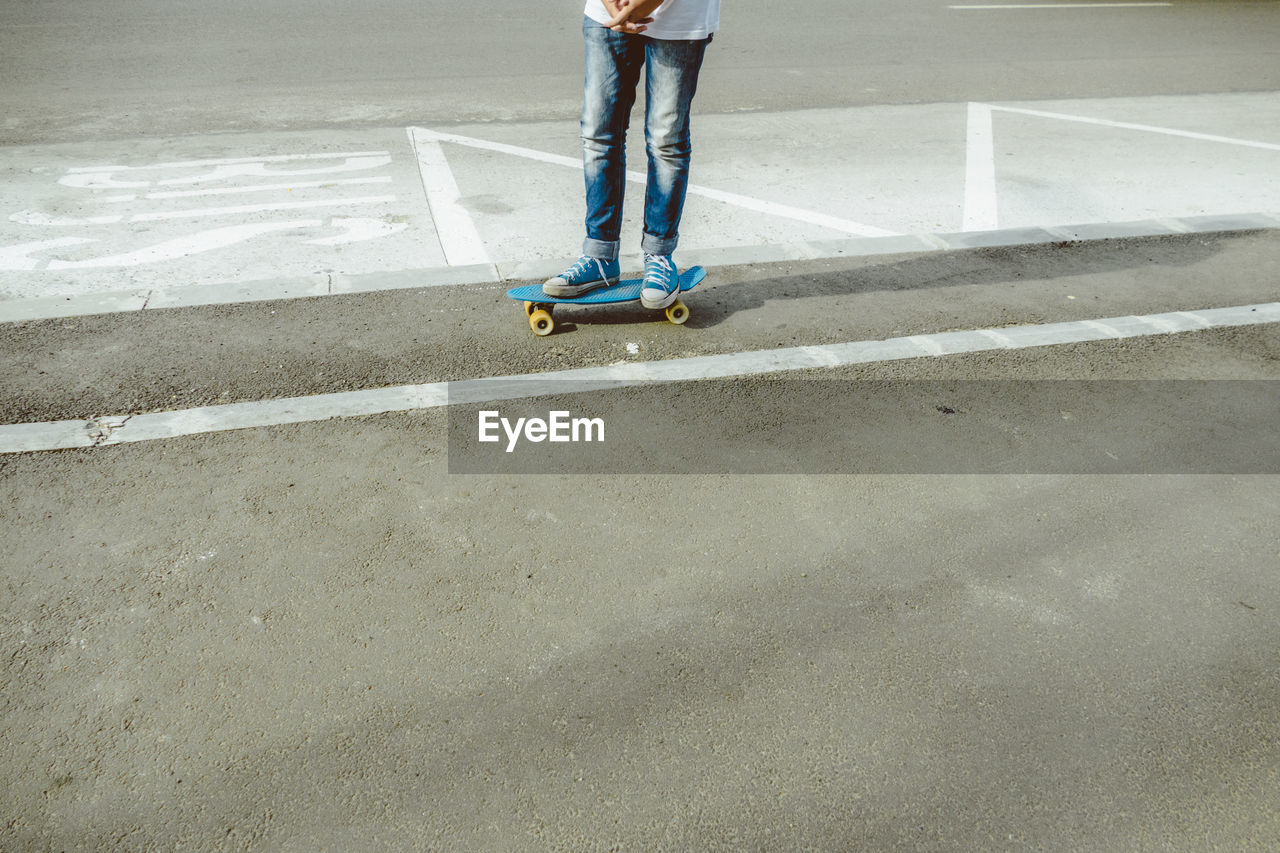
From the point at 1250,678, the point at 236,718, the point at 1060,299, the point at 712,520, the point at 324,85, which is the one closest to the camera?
the point at 236,718

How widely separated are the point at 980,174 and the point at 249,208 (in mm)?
5052

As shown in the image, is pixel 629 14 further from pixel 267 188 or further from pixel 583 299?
pixel 267 188

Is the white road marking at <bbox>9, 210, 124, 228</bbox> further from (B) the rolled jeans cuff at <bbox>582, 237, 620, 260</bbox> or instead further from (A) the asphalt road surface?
(B) the rolled jeans cuff at <bbox>582, 237, 620, 260</bbox>

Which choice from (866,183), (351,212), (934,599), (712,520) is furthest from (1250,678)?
(351,212)

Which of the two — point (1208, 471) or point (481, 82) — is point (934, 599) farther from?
point (481, 82)

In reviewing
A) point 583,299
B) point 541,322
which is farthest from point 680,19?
point 541,322

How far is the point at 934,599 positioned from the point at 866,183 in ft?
14.8

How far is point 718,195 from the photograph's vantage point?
6.67 meters

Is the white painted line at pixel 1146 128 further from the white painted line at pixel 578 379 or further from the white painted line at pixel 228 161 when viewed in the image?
the white painted line at pixel 228 161

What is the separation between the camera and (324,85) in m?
9.22

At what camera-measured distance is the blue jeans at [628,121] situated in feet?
14.5

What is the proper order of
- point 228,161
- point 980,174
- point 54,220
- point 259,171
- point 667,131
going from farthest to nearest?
point 980,174, point 228,161, point 259,171, point 54,220, point 667,131

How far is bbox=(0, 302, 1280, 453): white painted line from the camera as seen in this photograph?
3.89 meters

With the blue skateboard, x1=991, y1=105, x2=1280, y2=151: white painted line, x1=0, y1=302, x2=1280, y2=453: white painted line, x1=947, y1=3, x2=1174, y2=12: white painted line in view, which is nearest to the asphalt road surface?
x1=0, y1=302, x2=1280, y2=453: white painted line
